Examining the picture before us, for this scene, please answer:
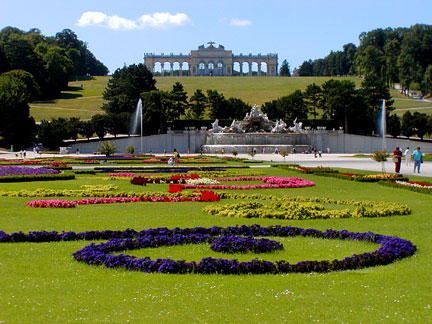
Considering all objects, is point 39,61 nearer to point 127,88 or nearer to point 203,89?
point 127,88

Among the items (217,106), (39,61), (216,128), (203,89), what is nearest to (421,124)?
(216,128)

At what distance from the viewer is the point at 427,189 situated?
18.7 m

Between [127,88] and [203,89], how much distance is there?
27534 millimetres

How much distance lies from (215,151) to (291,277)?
56923mm

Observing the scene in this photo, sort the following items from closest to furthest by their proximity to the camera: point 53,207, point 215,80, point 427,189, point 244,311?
1. point 244,311
2. point 53,207
3. point 427,189
4. point 215,80

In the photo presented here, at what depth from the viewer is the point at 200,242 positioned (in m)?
10.5

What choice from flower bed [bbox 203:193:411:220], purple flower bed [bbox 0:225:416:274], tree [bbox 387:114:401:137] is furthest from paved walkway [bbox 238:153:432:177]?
tree [bbox 387:114:401:137]

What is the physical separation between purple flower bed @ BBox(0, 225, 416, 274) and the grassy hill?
241 feet

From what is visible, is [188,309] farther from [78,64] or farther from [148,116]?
[78,64]

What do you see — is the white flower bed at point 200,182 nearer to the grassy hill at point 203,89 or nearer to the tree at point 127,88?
the tree at point 127,88

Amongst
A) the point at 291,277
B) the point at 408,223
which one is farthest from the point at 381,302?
the point at 408,223

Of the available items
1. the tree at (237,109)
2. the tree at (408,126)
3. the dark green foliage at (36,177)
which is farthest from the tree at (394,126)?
the dark green foliage at (36,177)

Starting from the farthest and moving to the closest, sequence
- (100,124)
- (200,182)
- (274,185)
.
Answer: (100,124) < (200,182) < (274,185)

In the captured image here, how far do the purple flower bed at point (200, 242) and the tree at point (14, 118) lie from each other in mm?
52871
